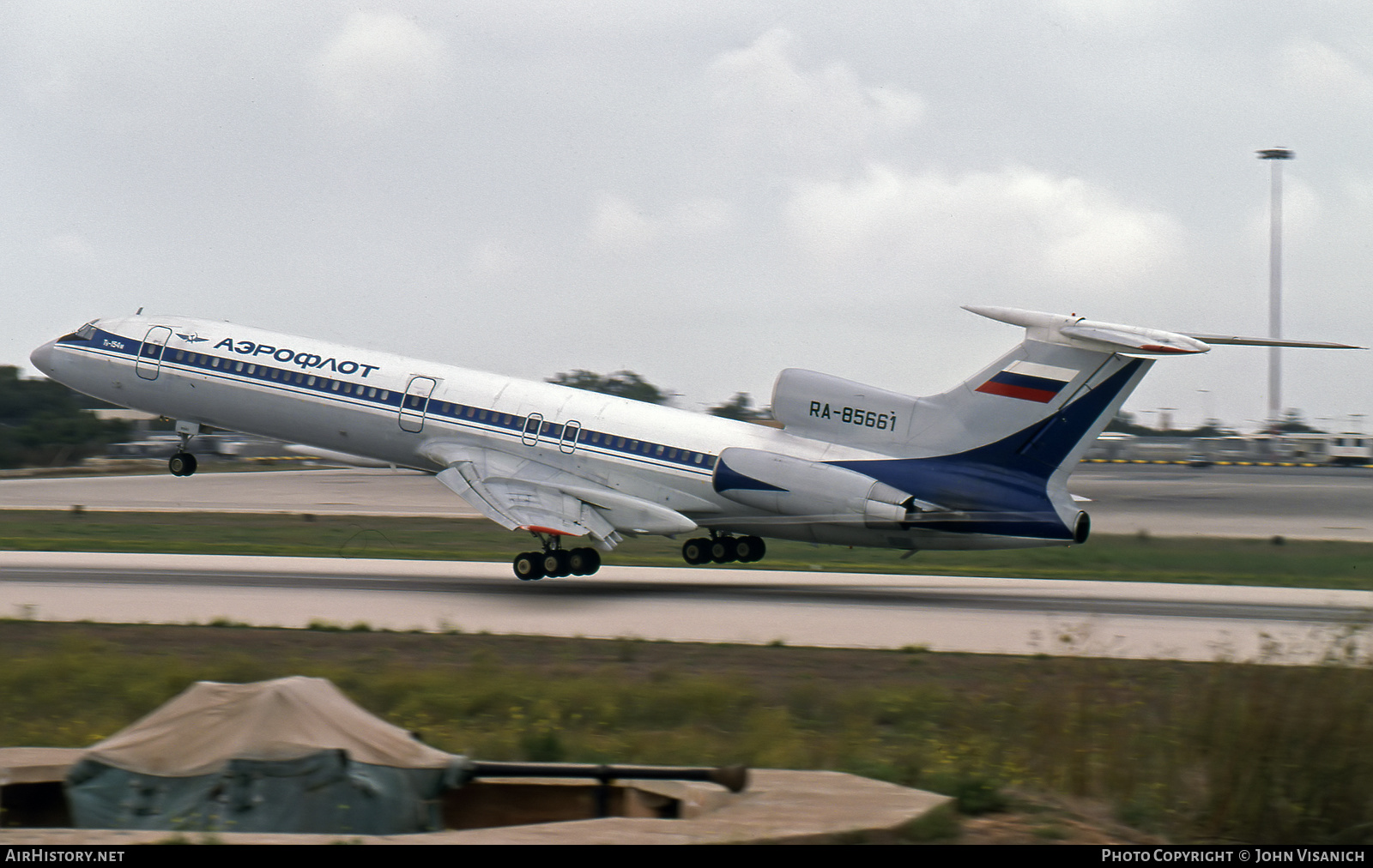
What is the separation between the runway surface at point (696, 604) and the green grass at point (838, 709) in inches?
59.2

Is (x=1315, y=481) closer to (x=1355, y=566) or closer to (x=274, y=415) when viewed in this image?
(x=1355, y=566)

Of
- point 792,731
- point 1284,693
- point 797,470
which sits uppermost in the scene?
point 797,470

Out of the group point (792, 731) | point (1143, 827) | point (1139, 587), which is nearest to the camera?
point (1143, 827)

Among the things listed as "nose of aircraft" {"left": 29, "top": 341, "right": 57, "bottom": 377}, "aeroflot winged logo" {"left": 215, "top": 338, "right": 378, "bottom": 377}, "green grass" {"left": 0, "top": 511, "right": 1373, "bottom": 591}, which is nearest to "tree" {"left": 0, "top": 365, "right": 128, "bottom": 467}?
"green grass" {"left": 0, "top": 511, "right": 1373, "bottom": 591}

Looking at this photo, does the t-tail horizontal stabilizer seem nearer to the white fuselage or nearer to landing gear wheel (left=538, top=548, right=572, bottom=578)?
the white fuselage

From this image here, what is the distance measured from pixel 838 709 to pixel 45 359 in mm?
25362

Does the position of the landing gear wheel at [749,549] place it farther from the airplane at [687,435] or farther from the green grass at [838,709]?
the green grass at [838,709]

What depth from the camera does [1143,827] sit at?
8438 mm

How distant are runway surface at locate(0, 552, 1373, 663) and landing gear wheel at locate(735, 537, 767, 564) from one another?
2.12 feet

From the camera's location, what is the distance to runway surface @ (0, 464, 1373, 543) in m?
44.8

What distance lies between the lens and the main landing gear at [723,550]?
90.7 ft

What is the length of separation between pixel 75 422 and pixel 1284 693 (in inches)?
3273

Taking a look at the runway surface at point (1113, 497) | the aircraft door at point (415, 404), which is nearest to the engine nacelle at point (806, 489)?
the aircraft door at point (415, 404)

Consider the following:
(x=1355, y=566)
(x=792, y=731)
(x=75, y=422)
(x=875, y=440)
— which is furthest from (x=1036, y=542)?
(x=75, y=422)
